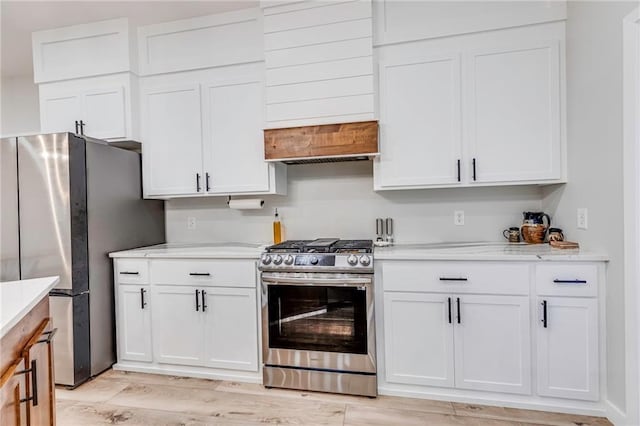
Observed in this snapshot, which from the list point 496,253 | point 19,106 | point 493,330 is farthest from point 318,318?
point 19,106

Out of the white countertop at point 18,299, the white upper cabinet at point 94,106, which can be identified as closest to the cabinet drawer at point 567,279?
the white countertop at point 18,299

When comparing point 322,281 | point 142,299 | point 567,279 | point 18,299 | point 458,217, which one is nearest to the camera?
point 18,299

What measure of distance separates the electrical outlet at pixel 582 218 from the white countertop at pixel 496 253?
0.15 meters

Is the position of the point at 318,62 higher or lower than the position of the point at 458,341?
higher

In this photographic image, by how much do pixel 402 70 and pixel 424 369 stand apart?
2.04 meters

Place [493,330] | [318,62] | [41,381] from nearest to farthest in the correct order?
[41,381]
[493,330]
[318,62]

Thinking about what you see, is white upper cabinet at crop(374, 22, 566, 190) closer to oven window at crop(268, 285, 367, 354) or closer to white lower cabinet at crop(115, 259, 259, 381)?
oven window at crop(268, 285, 367, 354)

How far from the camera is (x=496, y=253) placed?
2.11m

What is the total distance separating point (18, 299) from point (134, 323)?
158 cm

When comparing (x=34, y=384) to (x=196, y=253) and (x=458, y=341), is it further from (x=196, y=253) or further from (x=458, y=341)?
(x=458, y=341)

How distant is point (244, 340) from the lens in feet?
8.06

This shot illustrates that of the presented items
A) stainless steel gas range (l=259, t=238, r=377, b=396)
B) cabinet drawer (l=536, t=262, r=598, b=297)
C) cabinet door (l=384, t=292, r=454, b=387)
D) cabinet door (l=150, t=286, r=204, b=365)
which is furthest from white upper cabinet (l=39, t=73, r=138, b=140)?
cabinet drawer (l=536, t=262, r=598, b=297)

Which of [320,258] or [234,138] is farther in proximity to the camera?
[234,138]

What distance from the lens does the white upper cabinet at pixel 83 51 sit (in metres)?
2.86
